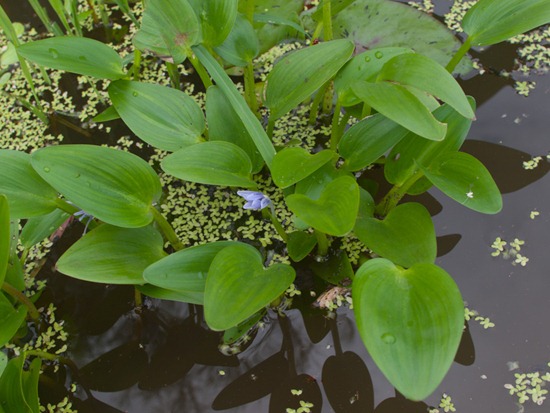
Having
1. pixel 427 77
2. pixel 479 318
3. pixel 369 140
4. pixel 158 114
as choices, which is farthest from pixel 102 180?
pixel 479 318

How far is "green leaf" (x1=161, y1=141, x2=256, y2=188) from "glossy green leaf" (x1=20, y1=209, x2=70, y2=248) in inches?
15.2

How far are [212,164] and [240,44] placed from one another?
0.45 m

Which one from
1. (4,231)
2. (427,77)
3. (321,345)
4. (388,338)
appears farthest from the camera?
(321,345)

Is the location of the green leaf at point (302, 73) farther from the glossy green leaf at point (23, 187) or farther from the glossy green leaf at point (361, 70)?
the glossy green leaf at point (23, 187)

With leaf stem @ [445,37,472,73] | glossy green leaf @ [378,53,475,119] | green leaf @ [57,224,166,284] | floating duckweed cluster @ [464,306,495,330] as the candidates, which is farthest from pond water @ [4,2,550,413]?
glossy green leaf @ [378,53,475,119]

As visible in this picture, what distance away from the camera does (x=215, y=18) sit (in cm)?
150

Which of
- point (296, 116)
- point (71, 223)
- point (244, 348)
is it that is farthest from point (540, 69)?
point (71, 223)

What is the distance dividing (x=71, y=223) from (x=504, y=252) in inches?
49.3

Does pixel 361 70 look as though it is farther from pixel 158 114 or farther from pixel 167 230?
pixel 167 230

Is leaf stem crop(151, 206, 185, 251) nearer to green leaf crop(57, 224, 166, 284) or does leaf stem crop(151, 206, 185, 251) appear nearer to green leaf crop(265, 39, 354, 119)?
green leaf crop(57, 224, 166, 284)

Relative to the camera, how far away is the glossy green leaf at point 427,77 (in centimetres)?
119

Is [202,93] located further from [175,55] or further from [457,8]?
[457,8]

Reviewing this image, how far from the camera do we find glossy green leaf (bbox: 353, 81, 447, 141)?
1178 millimetres

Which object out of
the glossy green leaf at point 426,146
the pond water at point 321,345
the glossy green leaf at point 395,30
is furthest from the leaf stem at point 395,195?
the glossy green leaf at point 395,30
